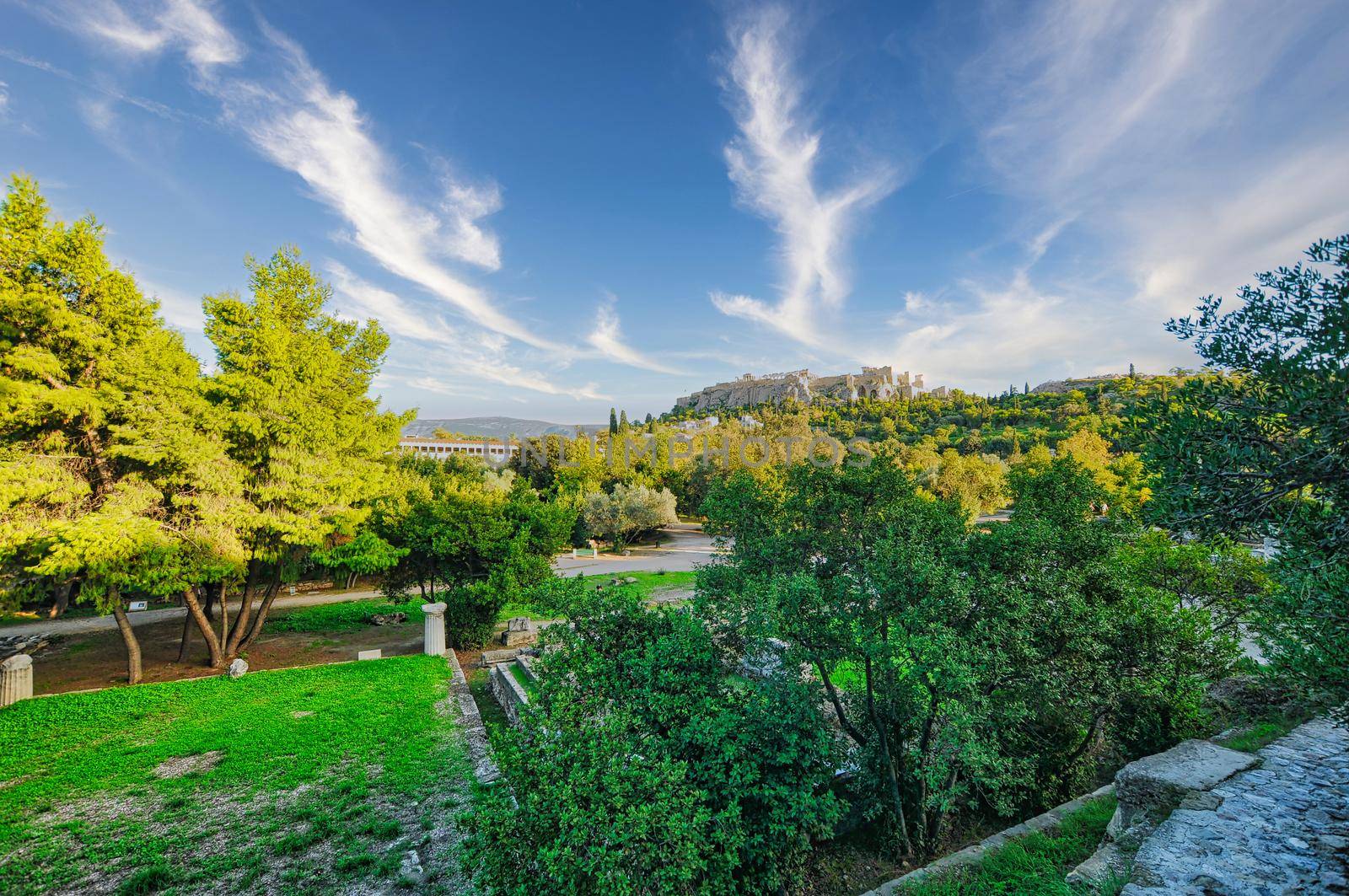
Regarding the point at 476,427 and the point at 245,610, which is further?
the point at 476,427

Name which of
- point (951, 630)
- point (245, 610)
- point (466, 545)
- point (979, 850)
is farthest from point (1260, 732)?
point (245, 610)

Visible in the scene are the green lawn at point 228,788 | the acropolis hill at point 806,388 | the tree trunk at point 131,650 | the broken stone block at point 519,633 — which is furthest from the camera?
the acropolis hill at point 806,388

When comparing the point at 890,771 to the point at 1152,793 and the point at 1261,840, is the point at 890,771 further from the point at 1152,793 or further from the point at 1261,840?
the point at 1261,840

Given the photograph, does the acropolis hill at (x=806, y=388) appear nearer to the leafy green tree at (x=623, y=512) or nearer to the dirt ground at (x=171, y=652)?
the leafy green tree at (x=623, y=512)

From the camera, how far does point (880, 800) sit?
602cm

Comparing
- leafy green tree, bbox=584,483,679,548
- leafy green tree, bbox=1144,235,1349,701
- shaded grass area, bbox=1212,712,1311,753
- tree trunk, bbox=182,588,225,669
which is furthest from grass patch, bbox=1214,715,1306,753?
leafy green tree, bbox=584,483,679,548

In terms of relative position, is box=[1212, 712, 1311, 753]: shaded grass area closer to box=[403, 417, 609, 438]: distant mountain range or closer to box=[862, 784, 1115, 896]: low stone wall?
box=[862, 784, 1115, 896]: low stone wall

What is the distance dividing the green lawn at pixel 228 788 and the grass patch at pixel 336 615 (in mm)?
5507

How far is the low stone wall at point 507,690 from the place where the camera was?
9594 mm

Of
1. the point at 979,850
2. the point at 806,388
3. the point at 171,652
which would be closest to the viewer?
the point at 979,850

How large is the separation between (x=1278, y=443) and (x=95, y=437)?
57.1 ft

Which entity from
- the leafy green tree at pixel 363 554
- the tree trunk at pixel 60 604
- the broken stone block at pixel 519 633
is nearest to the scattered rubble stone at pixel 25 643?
the tree trunk at pixel 60 604

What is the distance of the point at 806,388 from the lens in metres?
113

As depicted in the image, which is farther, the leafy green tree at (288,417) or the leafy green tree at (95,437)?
the leafy green tree at (288,417)
